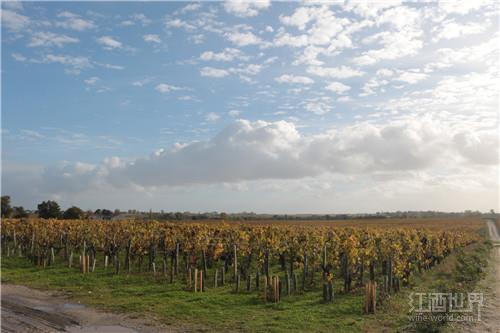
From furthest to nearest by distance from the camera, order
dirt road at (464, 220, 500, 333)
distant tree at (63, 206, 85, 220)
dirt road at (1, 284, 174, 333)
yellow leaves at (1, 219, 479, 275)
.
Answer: distant tree at (63, 206, 85, 220)
yellow leaves at (1, 219, 479, 275)
dirt road at (464, 220, 500, 333)
dirt road at (1, 284, 174, 333)

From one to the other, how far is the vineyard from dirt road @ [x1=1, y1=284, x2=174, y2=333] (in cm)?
481

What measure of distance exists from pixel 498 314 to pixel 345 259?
563cm

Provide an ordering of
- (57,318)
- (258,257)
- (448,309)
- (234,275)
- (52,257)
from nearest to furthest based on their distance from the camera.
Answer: (448,309)
(57,318)
(234,275)
(258,257)
(52,257)

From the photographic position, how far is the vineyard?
1780cm

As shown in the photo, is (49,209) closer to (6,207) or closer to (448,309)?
(6,207)

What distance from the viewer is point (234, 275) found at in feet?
68.8

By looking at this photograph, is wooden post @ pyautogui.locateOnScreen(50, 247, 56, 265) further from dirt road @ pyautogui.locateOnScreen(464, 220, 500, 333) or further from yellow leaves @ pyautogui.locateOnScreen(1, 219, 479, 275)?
dirt road @ pyautogui.locateOnScreen(464, 220, 500, 333)

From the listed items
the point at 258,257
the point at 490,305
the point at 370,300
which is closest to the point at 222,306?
the point at 370,300

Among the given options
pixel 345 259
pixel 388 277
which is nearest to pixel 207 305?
pixel 345 259

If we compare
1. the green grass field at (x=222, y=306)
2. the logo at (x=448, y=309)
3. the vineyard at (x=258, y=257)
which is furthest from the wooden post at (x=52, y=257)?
the logo at (x=448, y=309)

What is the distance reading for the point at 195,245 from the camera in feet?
70.3

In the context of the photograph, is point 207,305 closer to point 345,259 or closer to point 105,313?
point 105,313

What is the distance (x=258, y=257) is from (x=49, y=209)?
167ft

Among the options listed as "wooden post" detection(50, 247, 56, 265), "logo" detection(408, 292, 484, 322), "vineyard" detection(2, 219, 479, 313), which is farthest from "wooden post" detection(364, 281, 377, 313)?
"wooden post" detection(50, 247, 56, 265)
